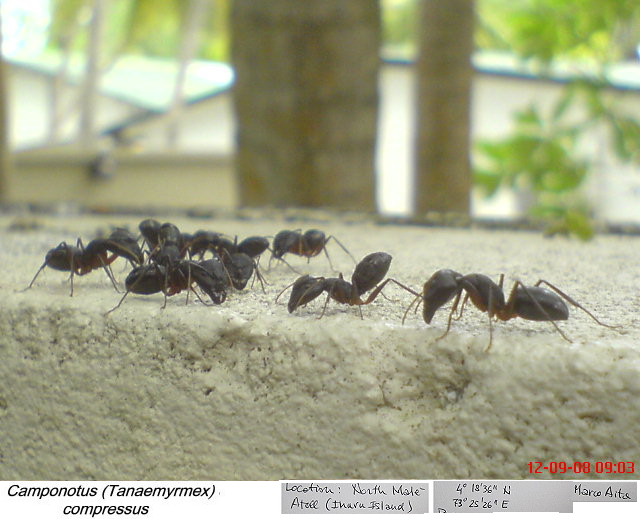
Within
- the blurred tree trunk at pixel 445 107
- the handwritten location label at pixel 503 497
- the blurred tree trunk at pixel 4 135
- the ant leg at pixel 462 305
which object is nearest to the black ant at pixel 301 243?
the ant leg at pixel 462 305

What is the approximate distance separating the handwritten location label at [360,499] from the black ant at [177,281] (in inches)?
11.2

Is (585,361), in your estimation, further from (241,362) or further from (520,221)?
(520,221)

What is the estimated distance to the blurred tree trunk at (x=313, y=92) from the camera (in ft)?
8.64

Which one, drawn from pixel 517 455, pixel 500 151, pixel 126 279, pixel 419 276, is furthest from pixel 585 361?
pixel 500 151

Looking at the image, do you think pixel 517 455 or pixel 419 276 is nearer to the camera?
pixel 517 455

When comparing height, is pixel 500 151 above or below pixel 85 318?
above

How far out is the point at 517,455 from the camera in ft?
2.68

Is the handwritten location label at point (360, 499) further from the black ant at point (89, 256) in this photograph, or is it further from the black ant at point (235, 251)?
the black ant at point (89, 256)

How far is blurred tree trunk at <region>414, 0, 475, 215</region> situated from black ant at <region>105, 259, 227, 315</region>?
2774mm

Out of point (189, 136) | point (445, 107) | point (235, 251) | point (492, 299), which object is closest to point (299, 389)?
point (492, 299)

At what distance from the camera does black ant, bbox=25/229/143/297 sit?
1.15m

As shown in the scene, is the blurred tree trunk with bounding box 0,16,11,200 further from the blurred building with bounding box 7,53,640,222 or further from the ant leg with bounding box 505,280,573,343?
the ant leg with bounding box 505,280,573,343

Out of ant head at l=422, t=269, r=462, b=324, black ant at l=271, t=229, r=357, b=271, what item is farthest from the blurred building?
ant head at l=422, t=269, r=462, b=324

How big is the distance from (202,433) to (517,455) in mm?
383
